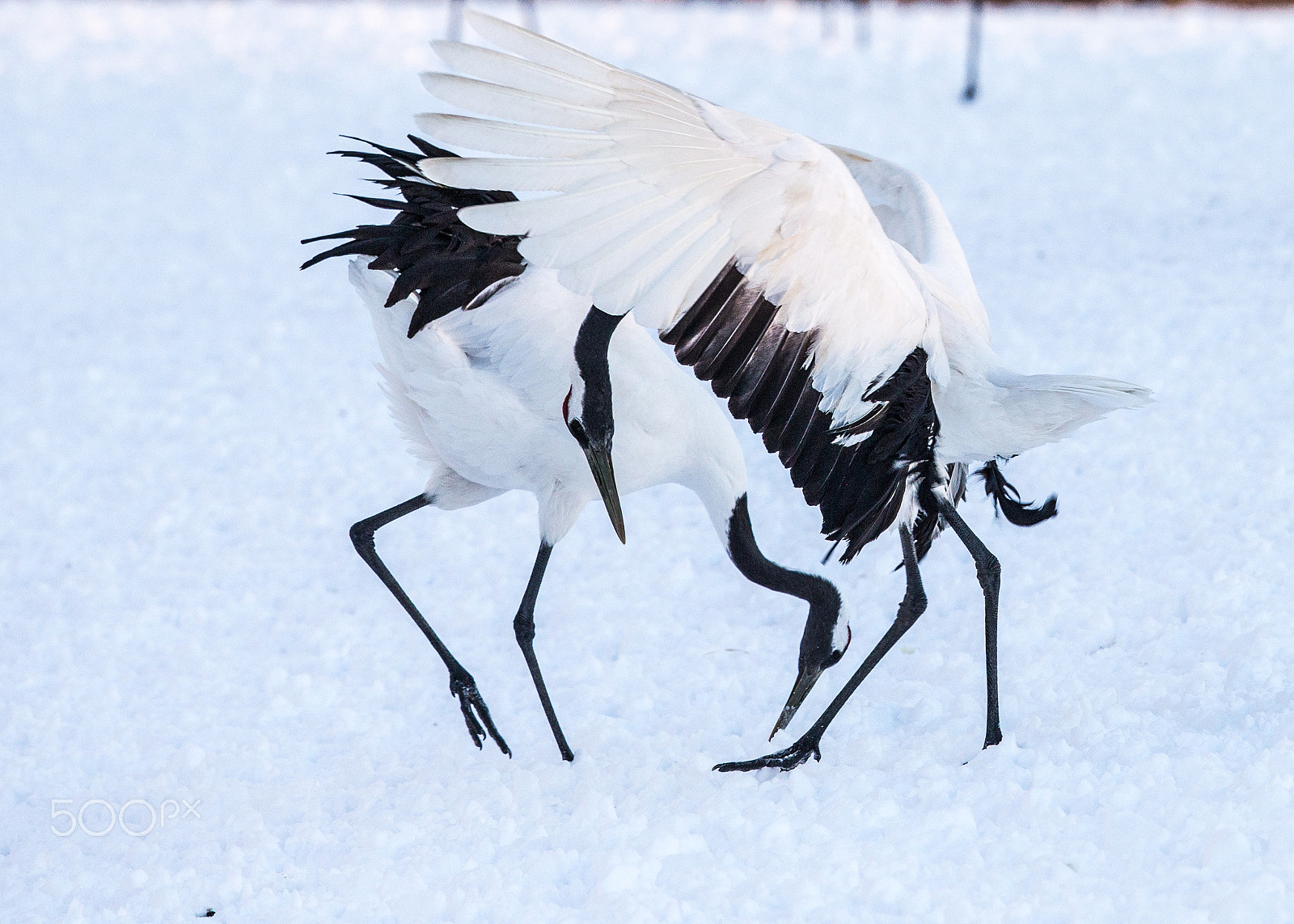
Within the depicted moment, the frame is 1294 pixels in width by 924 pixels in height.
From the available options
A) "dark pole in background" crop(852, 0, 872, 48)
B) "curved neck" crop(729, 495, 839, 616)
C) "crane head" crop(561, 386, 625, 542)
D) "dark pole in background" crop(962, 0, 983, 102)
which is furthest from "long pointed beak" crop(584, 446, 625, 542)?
"dark pole in background" crop(852, 0, 872, 48)

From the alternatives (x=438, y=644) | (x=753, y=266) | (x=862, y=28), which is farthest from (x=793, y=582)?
(x=862, y=28)

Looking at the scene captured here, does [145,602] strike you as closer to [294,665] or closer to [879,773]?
[294,665]

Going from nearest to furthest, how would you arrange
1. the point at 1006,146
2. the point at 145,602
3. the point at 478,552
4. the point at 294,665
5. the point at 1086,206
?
1. the point at 294,665
2. the point at 145,602
3. the point at 478,552
4. the point at 1086,206
5. the point at 1006,146

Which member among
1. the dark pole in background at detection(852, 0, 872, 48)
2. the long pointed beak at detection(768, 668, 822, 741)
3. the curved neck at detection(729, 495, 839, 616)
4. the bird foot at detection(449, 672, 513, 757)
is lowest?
the bird foot at detection(449, 672, 513, 757)

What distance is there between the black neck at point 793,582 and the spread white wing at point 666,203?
0.85 m

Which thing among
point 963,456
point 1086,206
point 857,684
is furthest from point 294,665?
point 1086,206

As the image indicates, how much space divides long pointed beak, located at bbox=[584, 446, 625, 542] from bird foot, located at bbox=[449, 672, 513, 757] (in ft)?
2.23

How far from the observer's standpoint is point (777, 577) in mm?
3123

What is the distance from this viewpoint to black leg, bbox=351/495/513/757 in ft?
10.2

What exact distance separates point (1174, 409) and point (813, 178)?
2498 mm

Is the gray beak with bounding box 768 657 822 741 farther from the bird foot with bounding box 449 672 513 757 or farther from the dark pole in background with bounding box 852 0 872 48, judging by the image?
the dark pole in background with bounding box 852 0 872 48

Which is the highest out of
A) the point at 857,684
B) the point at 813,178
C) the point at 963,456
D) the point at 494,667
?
the point at 813,178

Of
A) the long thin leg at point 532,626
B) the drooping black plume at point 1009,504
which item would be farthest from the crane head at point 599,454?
the drooping black plume at point 1009,504

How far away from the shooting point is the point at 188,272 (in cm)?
590
